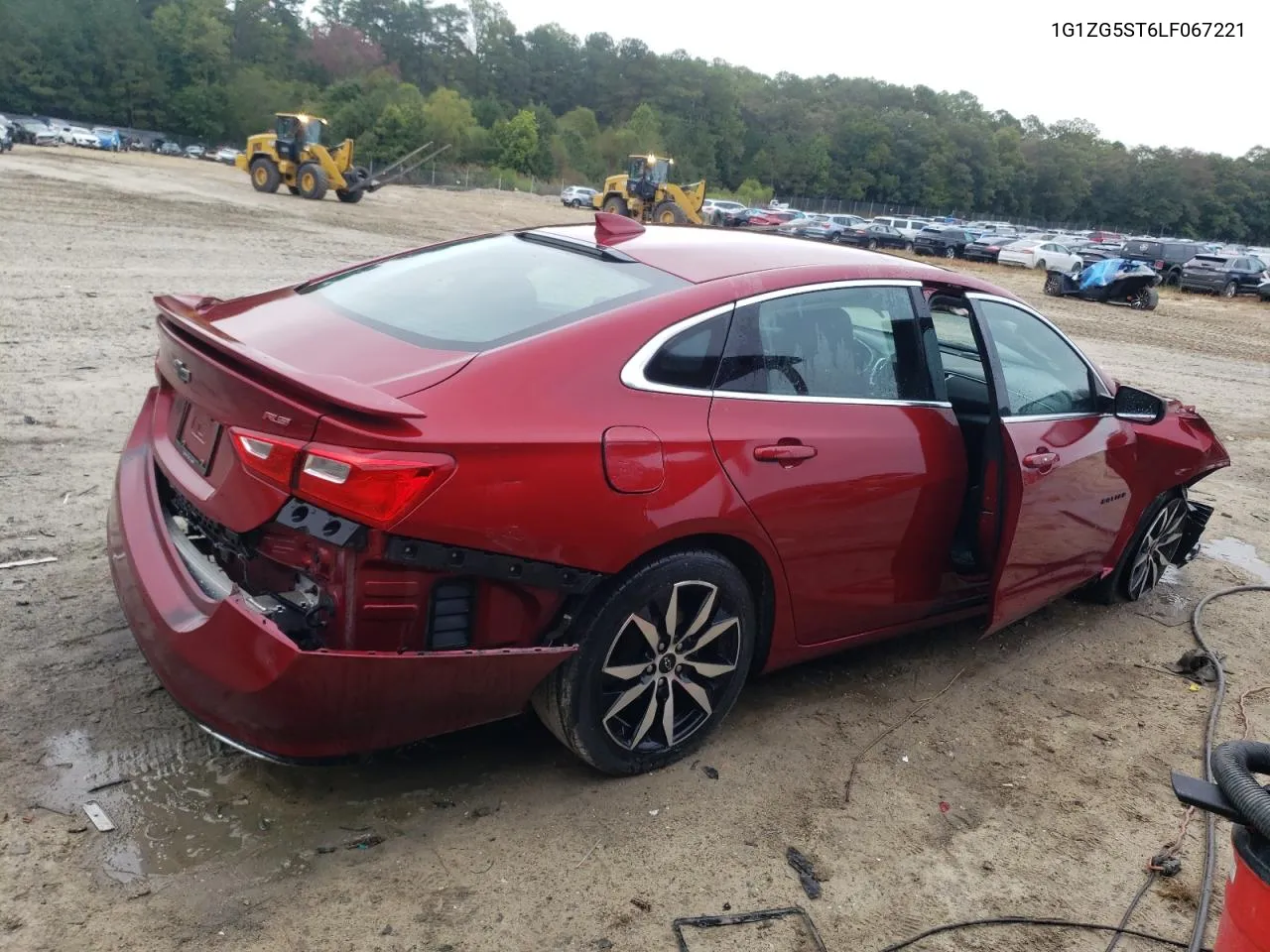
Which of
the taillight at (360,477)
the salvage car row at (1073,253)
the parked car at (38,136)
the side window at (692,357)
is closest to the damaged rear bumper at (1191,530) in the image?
the side window at (692,357)

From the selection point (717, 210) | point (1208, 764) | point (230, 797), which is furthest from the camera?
point (717, 210)

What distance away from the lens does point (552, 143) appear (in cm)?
9650

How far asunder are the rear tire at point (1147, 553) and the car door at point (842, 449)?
65.3 inches

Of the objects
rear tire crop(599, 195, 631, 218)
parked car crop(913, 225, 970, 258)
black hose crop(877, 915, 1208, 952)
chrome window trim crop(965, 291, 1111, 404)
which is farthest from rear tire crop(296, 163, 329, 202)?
black hose crop(877, 915, 1208, 952)

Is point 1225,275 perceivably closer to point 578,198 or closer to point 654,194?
point 654,194

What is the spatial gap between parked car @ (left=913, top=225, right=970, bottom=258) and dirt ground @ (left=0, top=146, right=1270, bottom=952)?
1402 inches

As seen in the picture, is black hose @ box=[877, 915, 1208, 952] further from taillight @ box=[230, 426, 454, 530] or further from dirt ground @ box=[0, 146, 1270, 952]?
taillight @ box=[230, 426, 454, 530]

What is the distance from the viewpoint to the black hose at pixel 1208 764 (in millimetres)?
2918

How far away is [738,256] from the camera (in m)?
3.69

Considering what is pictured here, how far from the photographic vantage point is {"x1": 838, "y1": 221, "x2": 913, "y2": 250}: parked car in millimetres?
41469

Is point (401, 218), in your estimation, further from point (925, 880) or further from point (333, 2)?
point (333, 2)

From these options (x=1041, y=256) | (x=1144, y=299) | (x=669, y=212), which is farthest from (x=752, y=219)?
(x=1144, y=299)

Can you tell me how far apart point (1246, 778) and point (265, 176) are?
34730 mm

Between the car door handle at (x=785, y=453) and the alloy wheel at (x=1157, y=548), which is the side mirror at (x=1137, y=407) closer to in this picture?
the alloy wheel at (x=1157, y=548)
